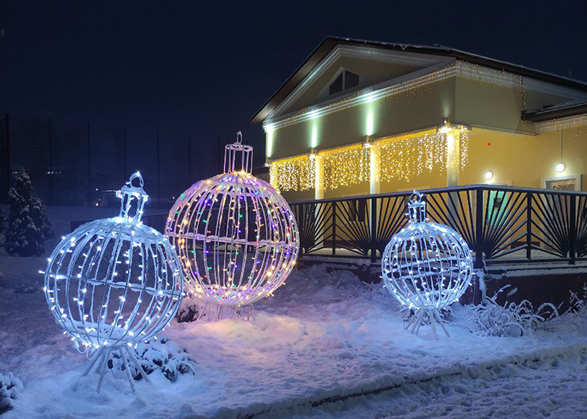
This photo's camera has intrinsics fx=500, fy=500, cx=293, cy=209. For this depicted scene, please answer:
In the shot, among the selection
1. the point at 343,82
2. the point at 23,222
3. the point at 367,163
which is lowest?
the point at 23,222

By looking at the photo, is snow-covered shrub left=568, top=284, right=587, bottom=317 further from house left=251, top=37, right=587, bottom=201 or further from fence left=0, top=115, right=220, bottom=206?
fence left=0, top=115, right=220, bottom=206

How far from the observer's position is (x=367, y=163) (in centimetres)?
1422

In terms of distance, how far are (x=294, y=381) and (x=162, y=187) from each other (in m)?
26.3

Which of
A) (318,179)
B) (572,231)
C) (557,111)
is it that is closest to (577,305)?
(572,231)

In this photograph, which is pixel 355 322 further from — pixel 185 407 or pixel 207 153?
pixel 207 153

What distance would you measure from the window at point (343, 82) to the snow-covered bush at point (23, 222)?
35.0 ft

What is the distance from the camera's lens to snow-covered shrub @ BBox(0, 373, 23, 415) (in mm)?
3924

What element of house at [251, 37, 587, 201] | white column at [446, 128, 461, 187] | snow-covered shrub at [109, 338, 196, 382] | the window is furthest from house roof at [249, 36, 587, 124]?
snow-covered shrub at [109, 338, 196, 382]

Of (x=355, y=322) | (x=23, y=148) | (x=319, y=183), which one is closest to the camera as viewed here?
(x=355, y=322)

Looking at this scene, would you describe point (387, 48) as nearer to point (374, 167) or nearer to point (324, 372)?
point (374, 167)

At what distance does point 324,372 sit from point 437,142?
8.43 meters

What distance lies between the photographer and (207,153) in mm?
32344

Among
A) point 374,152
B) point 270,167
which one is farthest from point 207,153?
point 374,152

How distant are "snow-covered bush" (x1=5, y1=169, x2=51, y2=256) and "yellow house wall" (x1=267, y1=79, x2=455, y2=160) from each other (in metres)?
8.21
